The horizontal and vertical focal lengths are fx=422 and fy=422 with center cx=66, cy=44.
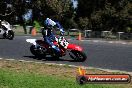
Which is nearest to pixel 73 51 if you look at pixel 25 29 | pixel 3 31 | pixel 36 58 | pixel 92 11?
pixel 36 58

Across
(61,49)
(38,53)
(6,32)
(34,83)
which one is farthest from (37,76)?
(6,32)

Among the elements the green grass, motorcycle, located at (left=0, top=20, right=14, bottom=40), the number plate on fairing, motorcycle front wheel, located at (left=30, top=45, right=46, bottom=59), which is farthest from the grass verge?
motorcycle, located at (left=0, top=20, right=14, bottom=40)

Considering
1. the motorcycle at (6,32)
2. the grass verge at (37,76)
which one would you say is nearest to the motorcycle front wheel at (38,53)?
the grass verge at (37,76)

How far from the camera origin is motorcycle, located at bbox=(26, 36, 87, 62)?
17328 millimetres

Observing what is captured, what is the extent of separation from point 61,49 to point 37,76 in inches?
223

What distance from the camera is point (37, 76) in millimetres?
11984

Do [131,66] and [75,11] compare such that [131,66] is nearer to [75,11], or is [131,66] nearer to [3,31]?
[3,31]

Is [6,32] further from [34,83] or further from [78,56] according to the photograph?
[34,83]

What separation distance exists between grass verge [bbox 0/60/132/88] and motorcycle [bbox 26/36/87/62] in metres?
2.45

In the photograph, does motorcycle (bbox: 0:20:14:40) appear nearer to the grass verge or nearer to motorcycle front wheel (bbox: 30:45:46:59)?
motorcycle front wheel (bbox: 30:45:46:59)

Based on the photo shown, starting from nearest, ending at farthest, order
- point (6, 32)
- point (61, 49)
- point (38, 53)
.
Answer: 1. point (61, 49)
2. point (38, 53)
3. point (6, 32)

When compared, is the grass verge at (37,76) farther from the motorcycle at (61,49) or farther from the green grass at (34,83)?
the motorcycle at (61,49)

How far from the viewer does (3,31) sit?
29.6m

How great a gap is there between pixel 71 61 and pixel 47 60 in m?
0.99
